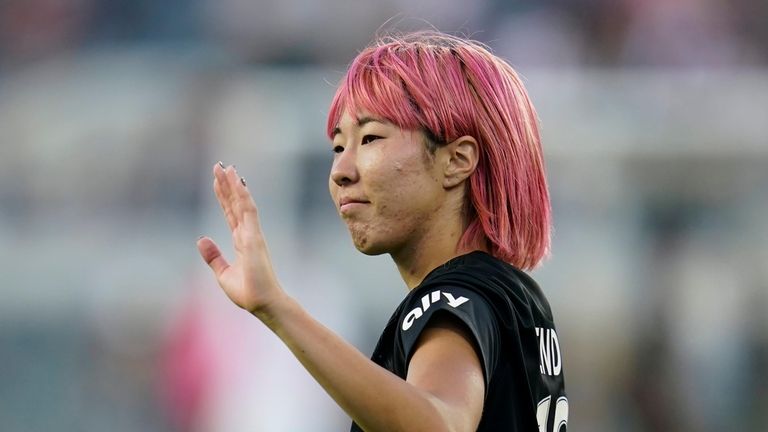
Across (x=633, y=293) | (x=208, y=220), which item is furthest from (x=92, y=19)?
(x=633, y=293)

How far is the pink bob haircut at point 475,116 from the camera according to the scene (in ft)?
6.22

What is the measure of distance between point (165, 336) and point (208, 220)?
67cm

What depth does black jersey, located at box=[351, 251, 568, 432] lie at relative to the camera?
1.61 metres

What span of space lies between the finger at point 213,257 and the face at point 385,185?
10.8 inches

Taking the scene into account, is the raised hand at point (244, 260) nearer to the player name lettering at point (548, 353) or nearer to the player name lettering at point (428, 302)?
the player name lettering at point (428, 302)

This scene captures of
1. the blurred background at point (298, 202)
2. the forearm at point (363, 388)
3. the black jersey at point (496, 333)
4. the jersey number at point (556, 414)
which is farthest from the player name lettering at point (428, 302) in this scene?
the blurred background at point (298, 202)

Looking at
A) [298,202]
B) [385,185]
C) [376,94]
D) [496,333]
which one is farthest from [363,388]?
[298,202]

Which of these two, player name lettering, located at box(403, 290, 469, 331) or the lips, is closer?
player name lettering, located at box(403, 290, 469, 331)

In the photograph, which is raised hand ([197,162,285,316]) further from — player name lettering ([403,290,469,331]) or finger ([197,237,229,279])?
player name lettering ([403,290,469,331])

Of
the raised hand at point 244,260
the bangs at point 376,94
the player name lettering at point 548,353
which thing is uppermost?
the bangs at point 376,94

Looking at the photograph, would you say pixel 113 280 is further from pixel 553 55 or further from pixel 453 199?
pixel 453 199

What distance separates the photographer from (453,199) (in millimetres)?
1925

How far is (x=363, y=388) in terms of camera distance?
1472 mm

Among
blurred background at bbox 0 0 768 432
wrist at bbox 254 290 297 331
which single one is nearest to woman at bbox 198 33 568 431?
wrist at bbox 254 290 297 331
